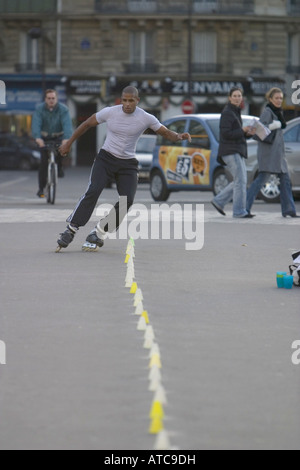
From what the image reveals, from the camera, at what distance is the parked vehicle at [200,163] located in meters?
22.5

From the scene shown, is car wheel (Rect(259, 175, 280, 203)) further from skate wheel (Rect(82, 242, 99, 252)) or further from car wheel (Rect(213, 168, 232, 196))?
skate wheel (Rect(82, 242, 99, 252))

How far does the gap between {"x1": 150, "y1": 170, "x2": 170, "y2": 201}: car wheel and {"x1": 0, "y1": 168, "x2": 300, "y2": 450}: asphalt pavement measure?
1062cm

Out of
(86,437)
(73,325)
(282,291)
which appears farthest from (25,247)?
(86,437)

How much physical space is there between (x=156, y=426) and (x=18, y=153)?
5088cm

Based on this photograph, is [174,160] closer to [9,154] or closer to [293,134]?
[293,134]

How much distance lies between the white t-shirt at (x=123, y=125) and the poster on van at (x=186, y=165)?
10.4 metres

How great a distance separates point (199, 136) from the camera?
23.2 m

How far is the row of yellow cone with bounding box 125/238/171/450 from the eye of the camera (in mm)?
4875

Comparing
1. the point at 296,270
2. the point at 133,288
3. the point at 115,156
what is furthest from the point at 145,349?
the point at 115,156

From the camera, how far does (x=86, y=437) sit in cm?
496

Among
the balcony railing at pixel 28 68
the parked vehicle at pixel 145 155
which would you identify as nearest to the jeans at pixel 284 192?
the parked vehicle at pixel 145 155

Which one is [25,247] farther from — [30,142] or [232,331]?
[30,142]

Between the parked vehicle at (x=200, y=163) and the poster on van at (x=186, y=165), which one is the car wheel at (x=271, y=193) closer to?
the parked vehicle at (x=200, y=163)

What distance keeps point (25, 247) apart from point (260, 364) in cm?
663
